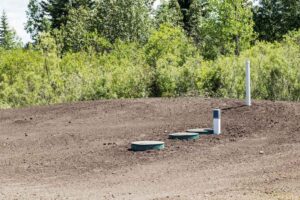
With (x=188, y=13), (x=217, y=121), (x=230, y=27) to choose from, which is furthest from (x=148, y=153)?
(x=188, y=13)

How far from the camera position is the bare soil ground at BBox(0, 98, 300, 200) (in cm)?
771

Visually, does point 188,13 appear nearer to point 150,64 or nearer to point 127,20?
point 127,20

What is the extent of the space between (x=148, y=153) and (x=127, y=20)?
1428 inches

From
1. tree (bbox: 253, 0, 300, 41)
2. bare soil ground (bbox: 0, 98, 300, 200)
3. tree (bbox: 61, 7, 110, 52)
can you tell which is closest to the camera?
bare soil ground (bbox: 0, 98, 300, 200)

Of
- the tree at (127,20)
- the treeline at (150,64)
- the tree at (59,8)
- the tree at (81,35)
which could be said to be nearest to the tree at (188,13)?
the treeline at (150,64)

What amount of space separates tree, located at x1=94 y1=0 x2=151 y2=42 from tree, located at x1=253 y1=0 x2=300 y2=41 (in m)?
17.5

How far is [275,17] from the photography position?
6169 cm

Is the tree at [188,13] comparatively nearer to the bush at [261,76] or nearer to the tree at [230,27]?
the tree at [230,27]

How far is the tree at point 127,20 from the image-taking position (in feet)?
149

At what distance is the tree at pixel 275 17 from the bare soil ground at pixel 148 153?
4658 centimetres

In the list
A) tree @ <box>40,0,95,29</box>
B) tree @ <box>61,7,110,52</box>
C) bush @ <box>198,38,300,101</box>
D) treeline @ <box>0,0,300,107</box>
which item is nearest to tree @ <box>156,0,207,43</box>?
treeline @ <box>0,0,300,107</box>

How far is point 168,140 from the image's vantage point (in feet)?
36.2

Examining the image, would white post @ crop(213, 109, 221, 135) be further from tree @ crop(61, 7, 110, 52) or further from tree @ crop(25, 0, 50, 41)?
tree @ crop(25, 0, 50, 41)

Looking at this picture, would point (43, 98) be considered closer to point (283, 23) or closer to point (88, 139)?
point (88, 139)
